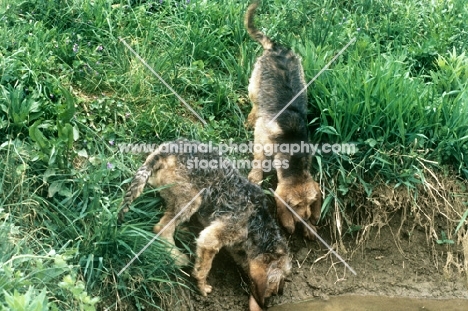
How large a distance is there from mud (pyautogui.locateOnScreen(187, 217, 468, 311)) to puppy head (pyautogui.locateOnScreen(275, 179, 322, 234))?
30 centimetres

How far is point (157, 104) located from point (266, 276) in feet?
6.08

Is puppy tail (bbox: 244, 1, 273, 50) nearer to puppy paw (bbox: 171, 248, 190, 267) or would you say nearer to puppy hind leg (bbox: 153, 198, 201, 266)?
puppy hind leg (bbox: 153, 198, 201, 266)

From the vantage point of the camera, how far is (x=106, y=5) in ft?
21.7

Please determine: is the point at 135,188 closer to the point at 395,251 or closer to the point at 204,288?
the point at 204,288

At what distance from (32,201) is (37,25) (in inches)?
81.6

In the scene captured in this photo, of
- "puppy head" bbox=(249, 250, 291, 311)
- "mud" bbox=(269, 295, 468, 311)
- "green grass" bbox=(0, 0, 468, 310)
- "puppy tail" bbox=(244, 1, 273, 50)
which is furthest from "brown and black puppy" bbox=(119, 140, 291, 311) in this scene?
"puppy tail" bbox=(244, 1, 273, 50)

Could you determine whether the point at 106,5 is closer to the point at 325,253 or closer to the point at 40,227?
the point at 40,227

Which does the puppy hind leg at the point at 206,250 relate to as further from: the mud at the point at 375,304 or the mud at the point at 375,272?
the mud at the point at 375,304

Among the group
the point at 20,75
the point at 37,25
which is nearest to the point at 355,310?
the point at 20,75

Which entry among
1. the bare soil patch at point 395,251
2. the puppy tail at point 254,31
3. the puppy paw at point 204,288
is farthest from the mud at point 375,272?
the puppy tail at point 254,31

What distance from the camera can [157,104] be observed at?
5945 mm

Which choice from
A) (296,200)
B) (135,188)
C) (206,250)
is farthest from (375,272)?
(135,188)

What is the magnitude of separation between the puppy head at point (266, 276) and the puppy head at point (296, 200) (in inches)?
14.5

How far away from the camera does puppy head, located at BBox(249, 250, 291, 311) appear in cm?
509
